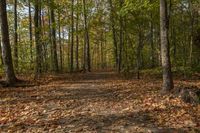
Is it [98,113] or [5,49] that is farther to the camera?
[5,49]

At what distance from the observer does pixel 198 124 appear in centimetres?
757

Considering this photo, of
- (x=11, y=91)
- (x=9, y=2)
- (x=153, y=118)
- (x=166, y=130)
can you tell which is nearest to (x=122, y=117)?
(x=153, y=118)

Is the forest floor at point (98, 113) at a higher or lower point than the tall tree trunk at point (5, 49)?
lower

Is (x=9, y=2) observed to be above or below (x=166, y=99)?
above

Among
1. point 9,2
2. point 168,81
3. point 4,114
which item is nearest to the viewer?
point 4,114

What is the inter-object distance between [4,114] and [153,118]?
165 inches

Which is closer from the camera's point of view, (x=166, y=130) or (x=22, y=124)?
(x=166, y=130)

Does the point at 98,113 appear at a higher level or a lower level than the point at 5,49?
lower

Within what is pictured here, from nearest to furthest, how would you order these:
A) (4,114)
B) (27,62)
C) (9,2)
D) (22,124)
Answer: (22,124) → (4,114) → (27,62) → (9,2)

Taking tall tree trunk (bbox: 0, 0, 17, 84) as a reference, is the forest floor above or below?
below

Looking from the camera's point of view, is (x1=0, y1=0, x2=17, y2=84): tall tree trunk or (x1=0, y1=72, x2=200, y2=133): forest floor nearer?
(x1=0, y1=72, x2=200, y2=133): forest floor

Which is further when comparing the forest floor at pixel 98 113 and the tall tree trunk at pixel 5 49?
the tall tree trunk at pixel 5 49

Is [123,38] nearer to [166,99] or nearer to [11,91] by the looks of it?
[11,91]

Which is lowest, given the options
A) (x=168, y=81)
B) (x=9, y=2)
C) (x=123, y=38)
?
(x=168, y=81)
